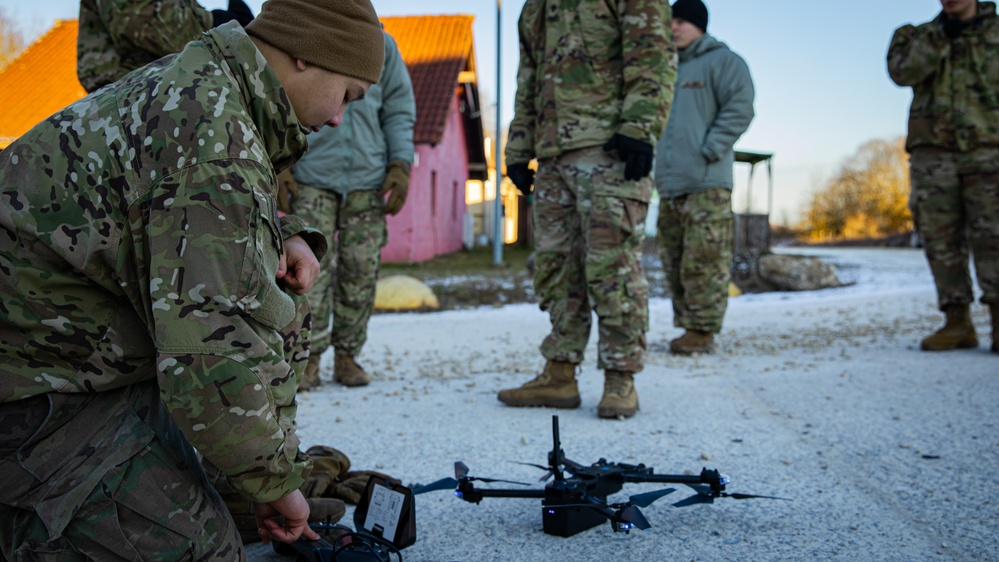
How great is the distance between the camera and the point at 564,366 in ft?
12.0

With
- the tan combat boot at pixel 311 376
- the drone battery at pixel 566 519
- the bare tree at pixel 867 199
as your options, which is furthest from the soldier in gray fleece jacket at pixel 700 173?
the bare tree at pixel 867 199

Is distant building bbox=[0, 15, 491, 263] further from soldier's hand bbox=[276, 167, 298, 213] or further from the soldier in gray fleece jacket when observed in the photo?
soldier's hand bbox=[276, 167, 298, 213]

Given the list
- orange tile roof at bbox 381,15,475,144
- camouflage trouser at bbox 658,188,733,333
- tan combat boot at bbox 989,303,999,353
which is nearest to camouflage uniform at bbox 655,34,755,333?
camouflage trouser at bbox 658,188,733,333

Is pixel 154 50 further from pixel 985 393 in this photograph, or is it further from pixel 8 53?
pixel 8 53

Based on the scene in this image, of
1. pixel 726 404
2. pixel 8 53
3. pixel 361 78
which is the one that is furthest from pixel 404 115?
pixel 8 53

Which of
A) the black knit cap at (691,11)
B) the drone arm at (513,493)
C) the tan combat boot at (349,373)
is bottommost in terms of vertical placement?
the tan combat boot at (349,373)

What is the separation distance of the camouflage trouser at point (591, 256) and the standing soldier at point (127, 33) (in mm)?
1648

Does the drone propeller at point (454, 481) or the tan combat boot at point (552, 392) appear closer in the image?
the drone propeller at point (454, 481)

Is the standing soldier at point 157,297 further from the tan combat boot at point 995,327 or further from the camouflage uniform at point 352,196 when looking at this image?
the tan combat boot at point 995,327

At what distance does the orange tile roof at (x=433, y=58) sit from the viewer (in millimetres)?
17000

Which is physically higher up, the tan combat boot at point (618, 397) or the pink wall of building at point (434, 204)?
the pink wall of building at point (434, 204)

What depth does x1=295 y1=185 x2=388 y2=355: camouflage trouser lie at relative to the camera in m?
4.13

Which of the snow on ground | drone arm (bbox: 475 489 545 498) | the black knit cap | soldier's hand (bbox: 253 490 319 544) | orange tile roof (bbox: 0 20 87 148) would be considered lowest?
the snow on ground

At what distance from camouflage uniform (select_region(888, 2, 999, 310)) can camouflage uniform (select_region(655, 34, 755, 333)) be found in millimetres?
1055
